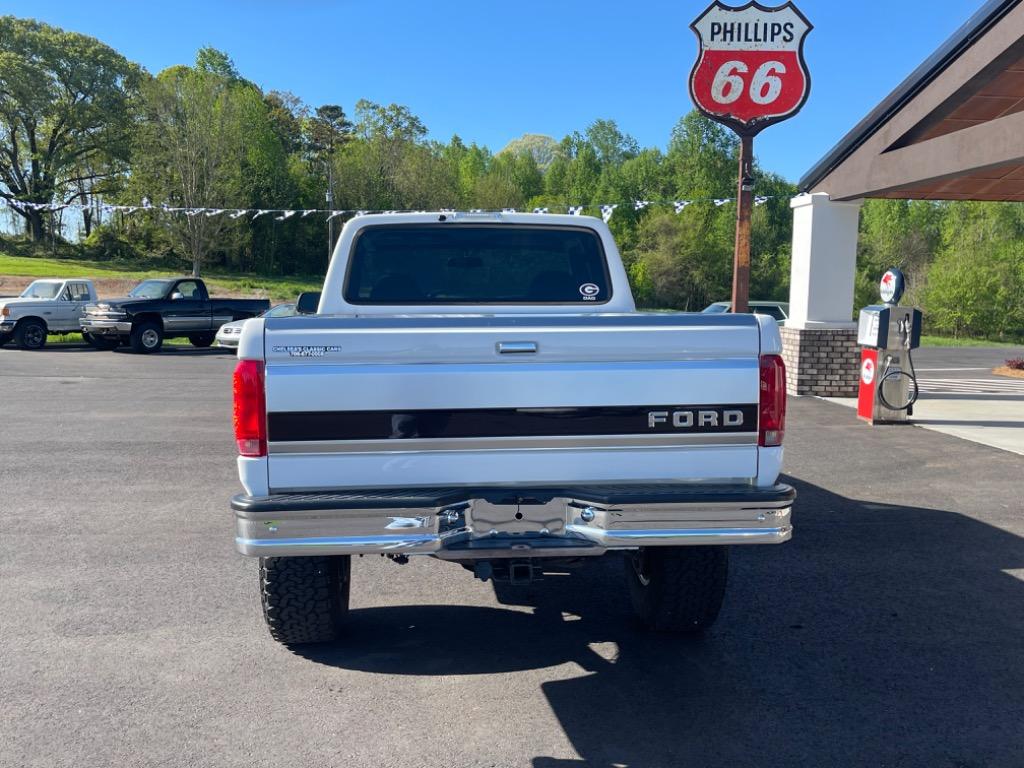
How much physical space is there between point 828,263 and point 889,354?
9.35 feet

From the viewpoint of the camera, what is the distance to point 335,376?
3463 mm

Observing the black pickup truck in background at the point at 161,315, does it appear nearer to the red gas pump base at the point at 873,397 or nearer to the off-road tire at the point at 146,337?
the off-road tire at the point at 146,337

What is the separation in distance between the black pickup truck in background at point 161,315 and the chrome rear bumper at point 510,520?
20.1 m

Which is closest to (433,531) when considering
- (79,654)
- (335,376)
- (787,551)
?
(335,376)

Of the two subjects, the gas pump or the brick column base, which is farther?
the brick column base

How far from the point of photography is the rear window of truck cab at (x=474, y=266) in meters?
5.37

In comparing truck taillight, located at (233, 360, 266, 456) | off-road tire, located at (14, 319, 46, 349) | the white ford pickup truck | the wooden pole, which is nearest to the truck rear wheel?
the white ford pickup truck

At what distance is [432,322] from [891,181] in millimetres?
10384

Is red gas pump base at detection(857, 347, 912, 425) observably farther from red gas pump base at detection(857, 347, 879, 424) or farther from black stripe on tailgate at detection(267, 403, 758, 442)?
black stripe on tailgate at detection(267, 403, 758, 442)

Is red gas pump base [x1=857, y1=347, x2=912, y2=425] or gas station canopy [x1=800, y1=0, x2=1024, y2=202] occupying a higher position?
gas station canopy [x1=800, y1=0, x2=1024, y2=202]

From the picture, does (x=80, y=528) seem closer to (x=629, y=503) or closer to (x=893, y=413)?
(x=629, y=503)

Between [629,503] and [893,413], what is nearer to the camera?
[629,503]

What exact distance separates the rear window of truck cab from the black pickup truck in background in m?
18.3

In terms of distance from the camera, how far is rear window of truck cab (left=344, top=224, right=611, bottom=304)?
5.37m
